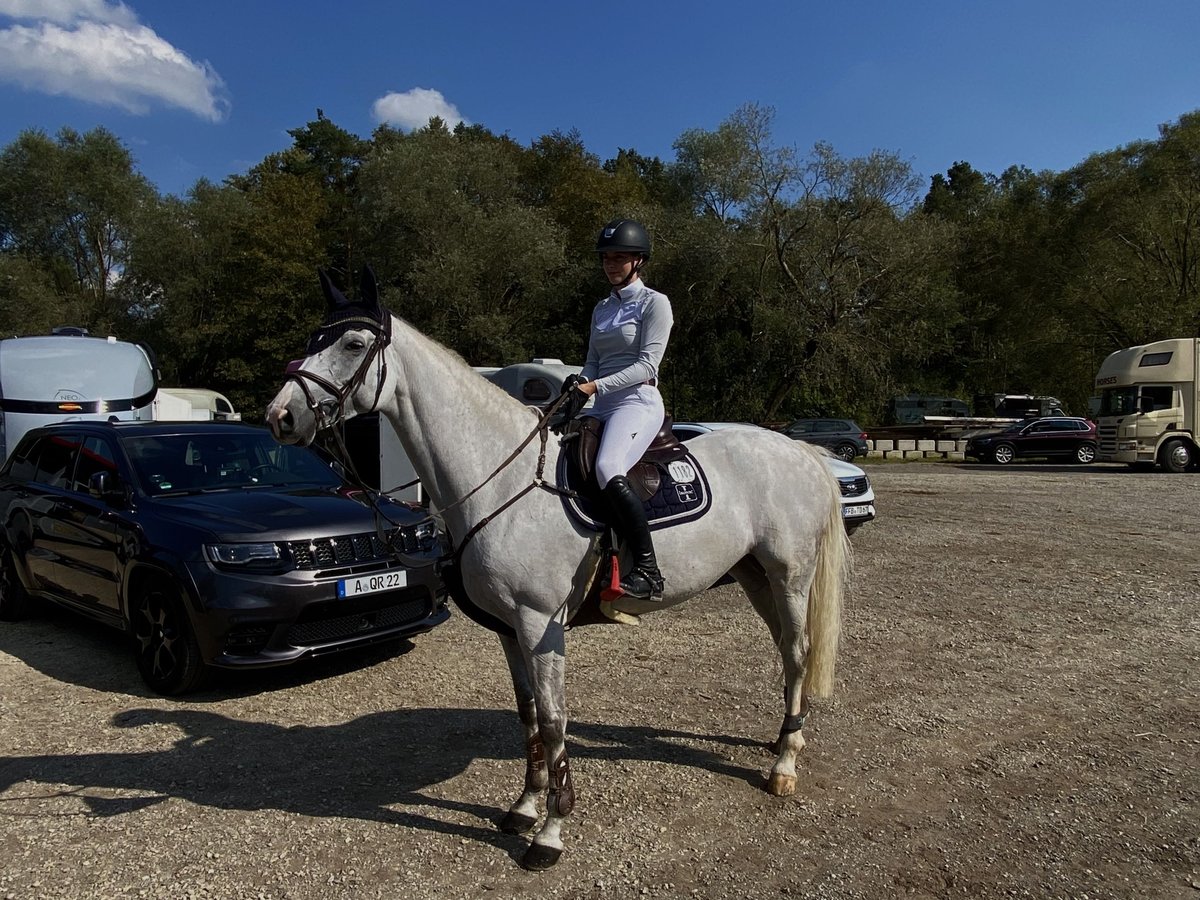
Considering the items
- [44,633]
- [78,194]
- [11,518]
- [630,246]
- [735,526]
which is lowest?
[44,633]

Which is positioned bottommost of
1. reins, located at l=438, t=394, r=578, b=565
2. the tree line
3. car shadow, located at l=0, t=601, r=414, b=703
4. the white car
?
car shadow, located at l=0, t=601, r=414, b=703

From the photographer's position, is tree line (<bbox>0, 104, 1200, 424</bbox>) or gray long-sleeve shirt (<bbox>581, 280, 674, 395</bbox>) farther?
tree line (<bbox>0, 104, 1200, 424</bbox>)

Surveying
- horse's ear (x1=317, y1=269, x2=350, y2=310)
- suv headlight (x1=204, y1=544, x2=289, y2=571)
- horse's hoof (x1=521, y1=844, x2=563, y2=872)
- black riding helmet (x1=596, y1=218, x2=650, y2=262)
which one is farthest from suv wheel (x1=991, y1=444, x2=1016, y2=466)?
horse's ear (x1=317, y1=269, x2=350, y2=310)

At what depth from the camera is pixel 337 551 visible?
16.5ft

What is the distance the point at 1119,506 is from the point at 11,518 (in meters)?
16.8

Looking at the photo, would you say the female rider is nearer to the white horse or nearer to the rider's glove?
the rider's glove

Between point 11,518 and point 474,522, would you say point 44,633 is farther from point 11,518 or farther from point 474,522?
point 474,522

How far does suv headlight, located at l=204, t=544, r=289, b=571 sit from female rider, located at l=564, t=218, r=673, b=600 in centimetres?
249

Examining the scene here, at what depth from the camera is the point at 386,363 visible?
3.17m

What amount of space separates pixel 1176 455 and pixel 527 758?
2610cm

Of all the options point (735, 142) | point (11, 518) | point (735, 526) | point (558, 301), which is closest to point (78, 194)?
point (558, 301)

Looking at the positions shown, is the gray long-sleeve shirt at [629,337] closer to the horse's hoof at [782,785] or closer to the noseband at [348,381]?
the noseband at [348,381]

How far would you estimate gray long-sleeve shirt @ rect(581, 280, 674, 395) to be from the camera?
3400 mm

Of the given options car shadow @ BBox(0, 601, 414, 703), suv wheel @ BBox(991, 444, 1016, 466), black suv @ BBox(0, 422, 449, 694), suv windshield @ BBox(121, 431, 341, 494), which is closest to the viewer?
black suv @ BBox(0, 422, 449, 694)
